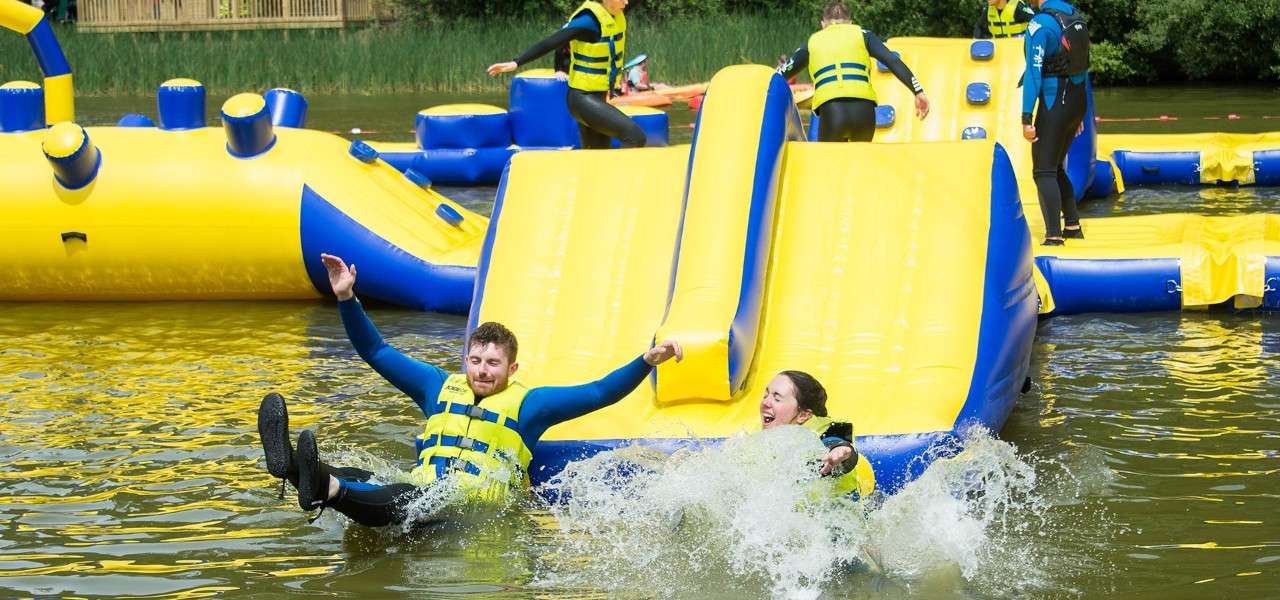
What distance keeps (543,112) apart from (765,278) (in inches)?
262

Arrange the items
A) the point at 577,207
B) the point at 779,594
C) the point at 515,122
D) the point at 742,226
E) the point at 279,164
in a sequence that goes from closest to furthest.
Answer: the point at 779,594, the point at 742,226, the point at 577,207, the point at 279,164, the point at 515,122

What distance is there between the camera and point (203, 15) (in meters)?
28.1

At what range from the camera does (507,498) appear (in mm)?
4586

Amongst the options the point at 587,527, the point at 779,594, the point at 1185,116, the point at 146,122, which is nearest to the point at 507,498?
the point at 587,527

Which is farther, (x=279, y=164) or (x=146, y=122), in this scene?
(x=146, y=122)

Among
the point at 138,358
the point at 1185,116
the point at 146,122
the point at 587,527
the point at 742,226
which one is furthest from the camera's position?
the point at 1185,116

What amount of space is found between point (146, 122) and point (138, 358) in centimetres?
279

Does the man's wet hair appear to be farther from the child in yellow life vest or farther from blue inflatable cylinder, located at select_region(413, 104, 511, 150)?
blue inflatable cylinder, located at select_region(413, 104, 511, 150)

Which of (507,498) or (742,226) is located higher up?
(742,226)

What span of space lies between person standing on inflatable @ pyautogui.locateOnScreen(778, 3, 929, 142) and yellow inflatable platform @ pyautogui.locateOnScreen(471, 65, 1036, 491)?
180cm

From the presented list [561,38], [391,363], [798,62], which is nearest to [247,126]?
[561,38]

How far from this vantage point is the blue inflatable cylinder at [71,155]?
778 cm

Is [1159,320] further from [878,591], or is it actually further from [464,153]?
[464,153]

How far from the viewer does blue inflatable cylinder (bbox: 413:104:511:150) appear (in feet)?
40.1
